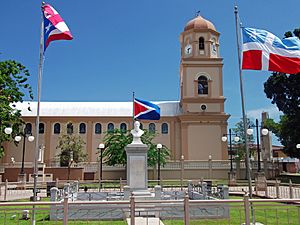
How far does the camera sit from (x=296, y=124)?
37.1m

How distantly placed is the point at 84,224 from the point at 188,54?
3927 centimetres

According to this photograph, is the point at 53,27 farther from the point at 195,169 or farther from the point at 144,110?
the point at 195,169

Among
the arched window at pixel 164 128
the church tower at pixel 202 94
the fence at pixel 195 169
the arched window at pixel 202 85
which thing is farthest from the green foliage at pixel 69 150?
the arched window at pixel 202 85

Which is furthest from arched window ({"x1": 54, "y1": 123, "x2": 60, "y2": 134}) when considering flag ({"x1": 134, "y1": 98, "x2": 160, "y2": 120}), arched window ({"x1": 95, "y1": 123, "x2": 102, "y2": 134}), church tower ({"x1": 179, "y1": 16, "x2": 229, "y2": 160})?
flag ({"x1": 134, "y1": 98, "x2": 160, "y2": 120})

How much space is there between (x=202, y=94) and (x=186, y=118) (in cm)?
430

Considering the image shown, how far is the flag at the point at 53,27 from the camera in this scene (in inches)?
545

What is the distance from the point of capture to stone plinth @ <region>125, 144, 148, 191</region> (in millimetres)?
16047

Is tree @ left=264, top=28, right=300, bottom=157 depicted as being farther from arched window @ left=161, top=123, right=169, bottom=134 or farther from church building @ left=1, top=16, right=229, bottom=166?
arched window @ left=161, top=123, right=169, bottom=134

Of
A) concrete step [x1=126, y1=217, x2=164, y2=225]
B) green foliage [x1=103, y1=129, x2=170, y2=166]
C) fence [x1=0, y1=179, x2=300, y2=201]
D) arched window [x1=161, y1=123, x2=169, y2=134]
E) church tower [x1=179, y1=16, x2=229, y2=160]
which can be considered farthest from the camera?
arched window [x1=161, y1=123, x2=169, y2=134]

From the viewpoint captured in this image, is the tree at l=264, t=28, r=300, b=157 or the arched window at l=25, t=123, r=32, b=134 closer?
the tree at l=264, t=28, r=300, b=157

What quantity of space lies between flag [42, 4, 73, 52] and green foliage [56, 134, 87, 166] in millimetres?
30892

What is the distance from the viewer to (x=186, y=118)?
154ft

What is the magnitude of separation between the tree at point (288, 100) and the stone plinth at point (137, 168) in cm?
2585

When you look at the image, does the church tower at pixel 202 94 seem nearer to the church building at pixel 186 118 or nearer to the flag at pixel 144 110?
the church building at pixel 186 118
